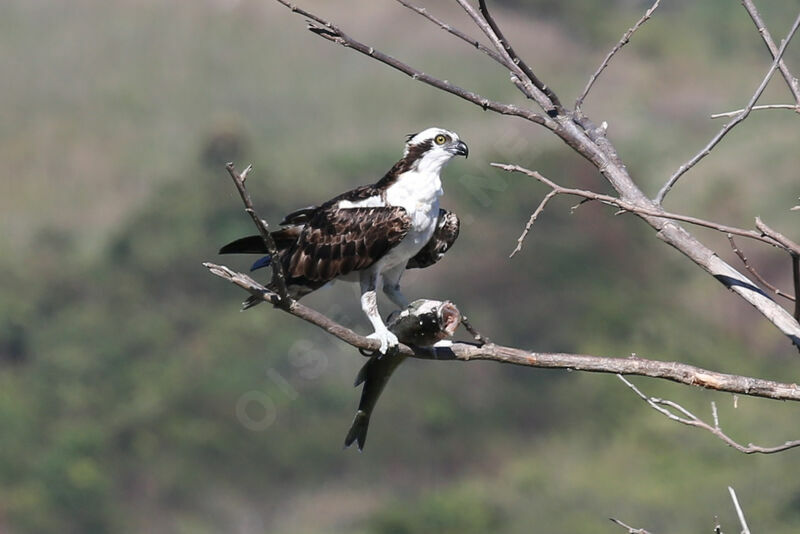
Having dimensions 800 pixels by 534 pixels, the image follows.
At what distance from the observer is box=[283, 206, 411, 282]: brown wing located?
605 centimetres

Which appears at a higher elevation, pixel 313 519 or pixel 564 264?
pixel 564 264

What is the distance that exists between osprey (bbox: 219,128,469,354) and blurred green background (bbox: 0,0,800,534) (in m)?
11.0

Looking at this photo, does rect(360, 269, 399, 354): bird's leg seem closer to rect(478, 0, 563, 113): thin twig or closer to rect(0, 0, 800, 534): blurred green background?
rect(478, 0, 563, 113): thin twig

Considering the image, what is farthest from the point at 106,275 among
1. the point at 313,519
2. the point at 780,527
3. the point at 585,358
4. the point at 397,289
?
the point at 585,358

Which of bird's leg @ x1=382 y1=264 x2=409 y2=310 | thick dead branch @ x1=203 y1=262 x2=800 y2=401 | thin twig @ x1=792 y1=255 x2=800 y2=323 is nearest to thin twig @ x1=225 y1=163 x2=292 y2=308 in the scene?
thick dead branch @ x1=203 y1=262 x2=800 y2=401

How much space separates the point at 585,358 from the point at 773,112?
18400mm

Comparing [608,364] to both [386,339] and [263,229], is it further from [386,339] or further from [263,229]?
[386,339]

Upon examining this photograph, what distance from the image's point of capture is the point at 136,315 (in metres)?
20.4

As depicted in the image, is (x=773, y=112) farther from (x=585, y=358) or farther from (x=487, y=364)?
(x=585, y=358)

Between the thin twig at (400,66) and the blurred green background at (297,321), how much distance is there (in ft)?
42.8

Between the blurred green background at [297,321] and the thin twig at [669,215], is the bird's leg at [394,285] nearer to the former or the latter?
the thin twig at [669,215]

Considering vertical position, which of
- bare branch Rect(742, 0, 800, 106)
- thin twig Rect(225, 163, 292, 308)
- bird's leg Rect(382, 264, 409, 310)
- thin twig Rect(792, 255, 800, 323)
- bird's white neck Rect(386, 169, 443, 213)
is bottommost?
thin twig Rect(225, 163, 292, 308)

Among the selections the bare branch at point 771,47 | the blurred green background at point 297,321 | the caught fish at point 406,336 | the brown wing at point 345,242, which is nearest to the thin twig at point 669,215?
the bare branch at point 771,47

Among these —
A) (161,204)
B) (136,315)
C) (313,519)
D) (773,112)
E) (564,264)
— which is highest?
(773,112)
